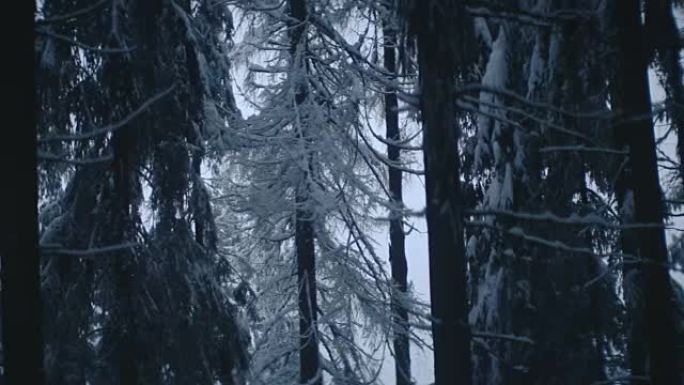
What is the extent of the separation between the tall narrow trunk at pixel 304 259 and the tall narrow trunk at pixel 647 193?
17.9 feet

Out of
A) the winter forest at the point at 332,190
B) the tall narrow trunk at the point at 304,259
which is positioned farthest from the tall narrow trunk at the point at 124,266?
the tall narrow trunk at the point at 304,259

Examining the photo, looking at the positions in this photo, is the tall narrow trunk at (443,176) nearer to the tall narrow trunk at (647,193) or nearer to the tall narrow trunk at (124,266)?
the tall narrow trunk at (647,193)

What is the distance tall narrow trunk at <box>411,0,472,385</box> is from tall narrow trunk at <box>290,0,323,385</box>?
4961 mm

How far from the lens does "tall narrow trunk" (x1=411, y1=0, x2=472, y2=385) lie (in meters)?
6.21

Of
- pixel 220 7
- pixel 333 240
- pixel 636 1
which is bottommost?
pixel 333 240

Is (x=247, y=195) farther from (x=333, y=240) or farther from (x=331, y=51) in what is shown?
(x=331, y=51)

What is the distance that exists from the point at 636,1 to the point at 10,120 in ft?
20.6

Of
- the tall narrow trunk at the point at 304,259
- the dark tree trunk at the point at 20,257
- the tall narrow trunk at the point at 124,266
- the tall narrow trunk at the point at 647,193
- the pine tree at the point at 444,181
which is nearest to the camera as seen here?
the dark tree trunk at the point at 20,257

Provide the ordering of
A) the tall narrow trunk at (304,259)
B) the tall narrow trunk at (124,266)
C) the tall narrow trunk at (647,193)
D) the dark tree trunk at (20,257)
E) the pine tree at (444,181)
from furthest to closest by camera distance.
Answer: the tall narrow trunk at (304,259) → the tall narrow trunk at (124,266) → the tall narrow trunk at (647,193) → the pine tree at (444,181) → the dark tree trunk at (20,257)

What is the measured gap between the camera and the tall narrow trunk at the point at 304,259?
36.8ft

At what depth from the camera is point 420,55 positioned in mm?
6367

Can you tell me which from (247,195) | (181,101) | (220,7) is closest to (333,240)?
(247,195)

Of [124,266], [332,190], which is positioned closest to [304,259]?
[332,190]

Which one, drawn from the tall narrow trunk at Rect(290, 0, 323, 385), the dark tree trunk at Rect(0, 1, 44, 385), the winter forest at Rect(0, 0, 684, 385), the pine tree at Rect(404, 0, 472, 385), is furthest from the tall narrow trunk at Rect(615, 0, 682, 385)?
the dark tree trunk at Rect(0, 1, 44, 385)
